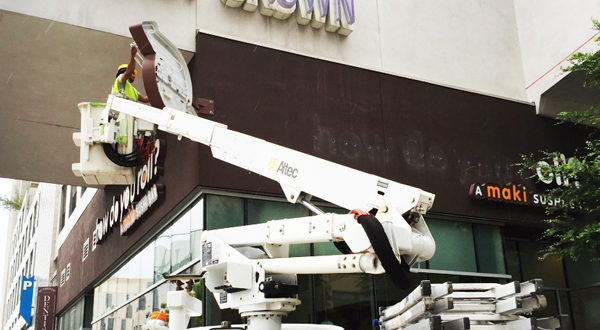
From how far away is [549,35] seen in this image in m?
18.6

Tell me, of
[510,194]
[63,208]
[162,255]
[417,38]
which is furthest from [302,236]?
[63,208]

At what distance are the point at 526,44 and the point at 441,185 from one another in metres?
5.65

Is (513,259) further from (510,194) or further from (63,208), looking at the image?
(63,208)

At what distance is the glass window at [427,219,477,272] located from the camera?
1641 cm

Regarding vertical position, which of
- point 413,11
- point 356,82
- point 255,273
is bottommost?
point 255,273

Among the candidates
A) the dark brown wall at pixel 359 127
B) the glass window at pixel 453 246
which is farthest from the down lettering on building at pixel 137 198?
the glass window at pixel 453 246

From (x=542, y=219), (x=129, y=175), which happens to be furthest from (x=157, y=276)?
(x=542, y=219)

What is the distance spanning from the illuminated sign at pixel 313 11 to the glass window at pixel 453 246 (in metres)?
5.30

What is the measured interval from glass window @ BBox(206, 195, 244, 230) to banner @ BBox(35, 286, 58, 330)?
19453mm

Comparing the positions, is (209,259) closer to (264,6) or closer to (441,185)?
(264,6)

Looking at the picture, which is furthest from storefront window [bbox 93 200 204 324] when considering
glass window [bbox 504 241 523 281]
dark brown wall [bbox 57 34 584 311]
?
glass window [bbox 504 241 523 281]

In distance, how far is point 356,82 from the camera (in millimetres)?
16328

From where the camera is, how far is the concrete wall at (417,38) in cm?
1546

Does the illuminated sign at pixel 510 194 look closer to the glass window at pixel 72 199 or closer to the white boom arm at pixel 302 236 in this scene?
the white boom arm at pixel 302 236
